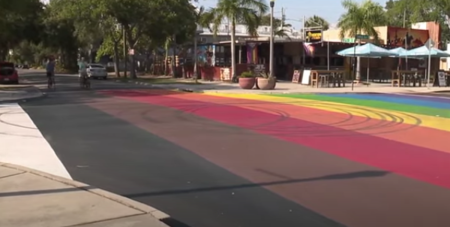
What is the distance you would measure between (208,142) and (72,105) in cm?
1023

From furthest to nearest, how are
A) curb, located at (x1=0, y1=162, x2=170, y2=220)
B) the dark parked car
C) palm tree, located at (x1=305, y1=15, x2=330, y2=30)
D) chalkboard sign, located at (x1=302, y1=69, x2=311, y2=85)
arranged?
palm tree, located at (x1=305, y1=15, x2=330, y2=30)
the dark parked car
chalkboard sign, located at (x1=302, y1=69, x2=311, y2=85)
curb, located at (x1=0, y1=162, x2=170, y2=220)

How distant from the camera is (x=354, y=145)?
11.4 metres

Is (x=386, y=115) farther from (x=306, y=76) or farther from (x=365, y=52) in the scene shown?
(x=306, y=76)

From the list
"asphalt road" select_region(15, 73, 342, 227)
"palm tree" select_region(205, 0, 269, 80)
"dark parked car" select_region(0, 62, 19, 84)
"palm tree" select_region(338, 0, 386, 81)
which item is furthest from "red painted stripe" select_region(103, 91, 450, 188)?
"palm tree" select_region(338, 0, 386, 81)

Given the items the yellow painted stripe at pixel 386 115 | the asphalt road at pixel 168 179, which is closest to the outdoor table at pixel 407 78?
the yellow painted stripe at pixel 386 115

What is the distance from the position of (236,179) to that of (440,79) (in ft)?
109

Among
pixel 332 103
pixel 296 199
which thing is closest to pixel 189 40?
pixel 332 103

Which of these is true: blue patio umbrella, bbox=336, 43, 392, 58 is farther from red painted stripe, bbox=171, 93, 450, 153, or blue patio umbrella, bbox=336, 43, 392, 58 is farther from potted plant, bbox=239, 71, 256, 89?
red painted stripe, bbox=171, 93, 450, 153

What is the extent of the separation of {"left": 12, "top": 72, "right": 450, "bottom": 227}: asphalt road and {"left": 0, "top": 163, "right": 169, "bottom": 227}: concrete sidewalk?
40 centimetres

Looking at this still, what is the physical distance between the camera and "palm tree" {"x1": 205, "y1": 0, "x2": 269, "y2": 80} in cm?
3981

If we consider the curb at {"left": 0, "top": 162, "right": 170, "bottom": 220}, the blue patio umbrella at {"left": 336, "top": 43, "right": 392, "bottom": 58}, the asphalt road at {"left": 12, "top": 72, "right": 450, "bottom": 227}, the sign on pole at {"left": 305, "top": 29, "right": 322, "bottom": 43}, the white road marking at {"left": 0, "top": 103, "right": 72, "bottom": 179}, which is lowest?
the asphalt road at {"left": 12, "top": 72, "right": 450, "bottom": 227}

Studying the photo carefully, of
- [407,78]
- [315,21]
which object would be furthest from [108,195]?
[315,21]

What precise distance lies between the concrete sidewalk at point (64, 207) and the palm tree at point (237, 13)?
33.1 m

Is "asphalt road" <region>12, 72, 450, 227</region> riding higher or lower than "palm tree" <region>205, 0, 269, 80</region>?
lower
